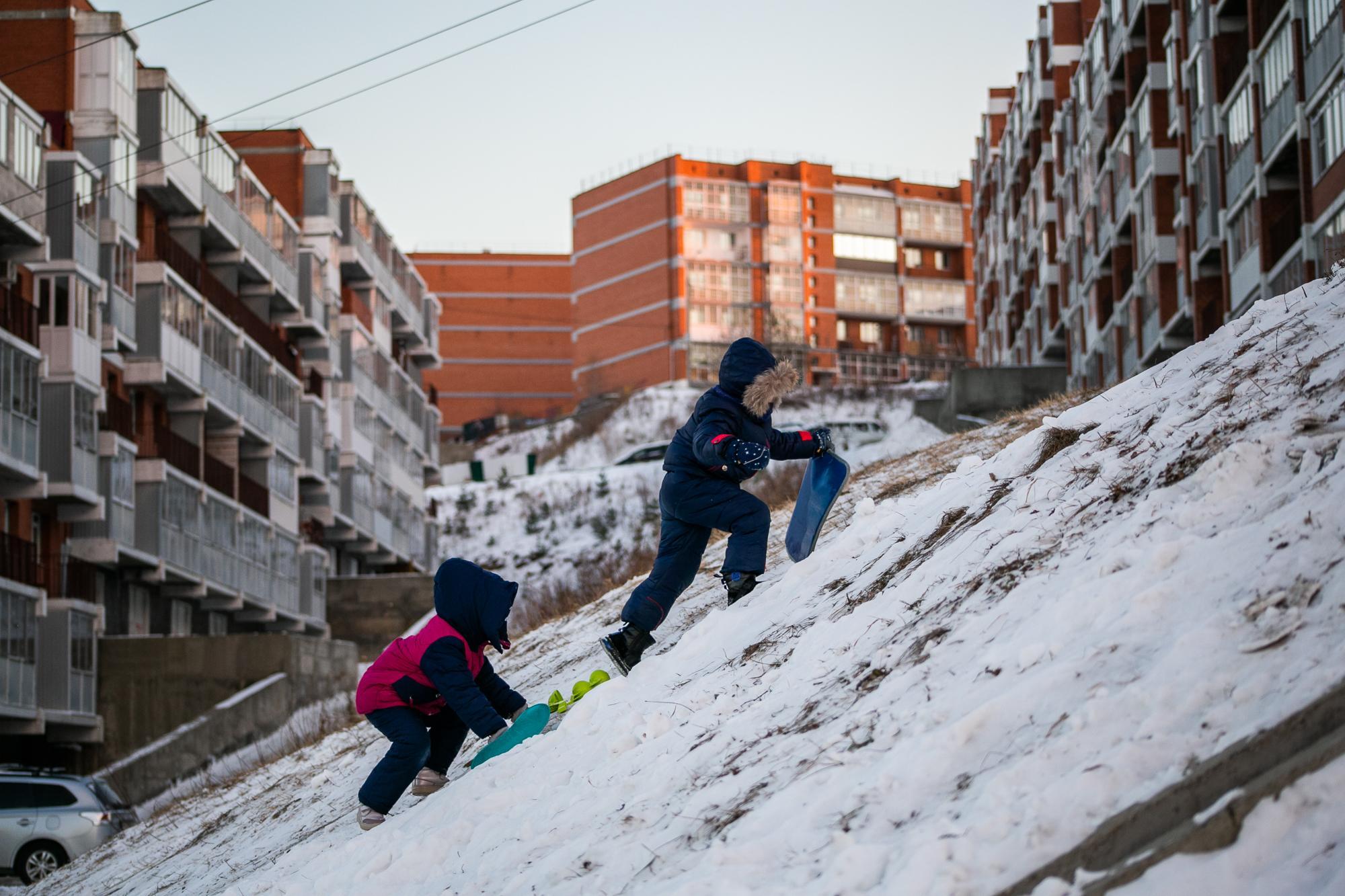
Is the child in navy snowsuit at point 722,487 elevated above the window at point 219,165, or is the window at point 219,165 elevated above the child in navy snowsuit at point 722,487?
the window at point 219,165

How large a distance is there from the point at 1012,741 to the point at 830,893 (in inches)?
30.4

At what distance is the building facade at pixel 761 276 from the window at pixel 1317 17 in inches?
2102

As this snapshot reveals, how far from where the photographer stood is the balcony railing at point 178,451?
1452 inches

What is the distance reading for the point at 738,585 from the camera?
9109mm

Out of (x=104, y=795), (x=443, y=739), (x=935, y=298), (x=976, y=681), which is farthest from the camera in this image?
(x=935, y=298)

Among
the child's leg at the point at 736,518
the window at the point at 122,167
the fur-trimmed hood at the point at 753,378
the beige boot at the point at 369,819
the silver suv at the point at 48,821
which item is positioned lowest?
the silver suv at the point at 48,821

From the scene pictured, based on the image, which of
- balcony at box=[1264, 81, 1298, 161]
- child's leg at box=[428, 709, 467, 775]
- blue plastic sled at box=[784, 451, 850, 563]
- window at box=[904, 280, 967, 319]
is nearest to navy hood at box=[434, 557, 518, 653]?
child's leg at box=[428, 709, 467, 775]

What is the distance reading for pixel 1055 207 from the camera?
59.4 m

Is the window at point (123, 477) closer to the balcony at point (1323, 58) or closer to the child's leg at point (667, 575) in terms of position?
the balcony at point (1323, 58)

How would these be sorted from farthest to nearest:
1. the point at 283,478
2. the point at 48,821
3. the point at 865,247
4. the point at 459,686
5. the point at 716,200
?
the point at 865,247 < the point at 716,200 < the point at 283,478 < the point at 48,821 < the point at 459,686

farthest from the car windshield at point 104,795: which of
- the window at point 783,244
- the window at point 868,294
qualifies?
the window at point 868,294

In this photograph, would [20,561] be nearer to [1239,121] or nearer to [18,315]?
[18,315]

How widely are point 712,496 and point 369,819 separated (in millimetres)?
2497

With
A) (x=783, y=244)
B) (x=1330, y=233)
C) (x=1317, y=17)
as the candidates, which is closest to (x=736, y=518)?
(x=1330, y=233)
